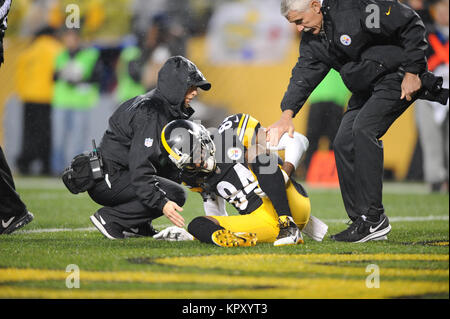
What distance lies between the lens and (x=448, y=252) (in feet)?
13.9

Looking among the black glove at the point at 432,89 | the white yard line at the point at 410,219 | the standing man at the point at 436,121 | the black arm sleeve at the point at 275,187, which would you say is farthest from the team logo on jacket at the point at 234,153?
the standing man at the point at 436,121

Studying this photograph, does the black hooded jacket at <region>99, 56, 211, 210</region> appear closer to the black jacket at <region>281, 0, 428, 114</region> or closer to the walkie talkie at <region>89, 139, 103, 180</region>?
the walkie talkie at <region>89, 139, 103, 180</region>

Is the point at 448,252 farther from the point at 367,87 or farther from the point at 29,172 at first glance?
the point at 29,172

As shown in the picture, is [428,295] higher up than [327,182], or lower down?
higher up

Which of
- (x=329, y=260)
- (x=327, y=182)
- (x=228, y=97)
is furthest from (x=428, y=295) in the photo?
(x=228, y=97)

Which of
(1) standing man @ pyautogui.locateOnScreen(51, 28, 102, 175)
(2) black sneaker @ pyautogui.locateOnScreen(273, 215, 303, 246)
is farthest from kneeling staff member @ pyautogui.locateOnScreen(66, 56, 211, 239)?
(1) standing man @ pyautogui.locateOnScreen(51, 28, 102, 175)

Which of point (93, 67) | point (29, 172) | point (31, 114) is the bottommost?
point (29, 172)

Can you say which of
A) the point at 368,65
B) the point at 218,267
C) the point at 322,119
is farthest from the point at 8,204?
the point at 322,119

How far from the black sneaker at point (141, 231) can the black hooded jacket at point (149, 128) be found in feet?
1.20

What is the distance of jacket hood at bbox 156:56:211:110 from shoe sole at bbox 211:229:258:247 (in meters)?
0.90

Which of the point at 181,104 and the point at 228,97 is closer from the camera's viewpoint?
the point at 181,104

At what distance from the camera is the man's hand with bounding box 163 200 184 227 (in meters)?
4.40

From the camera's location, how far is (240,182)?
15.7ft

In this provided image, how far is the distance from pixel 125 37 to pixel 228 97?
2.07 meters
